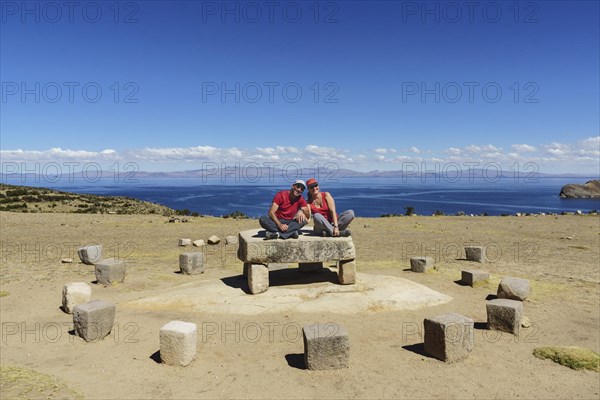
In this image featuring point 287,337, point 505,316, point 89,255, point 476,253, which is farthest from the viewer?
point 476,253

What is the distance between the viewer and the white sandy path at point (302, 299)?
403 inches

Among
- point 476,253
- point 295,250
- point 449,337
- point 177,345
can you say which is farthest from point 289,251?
point 476,253

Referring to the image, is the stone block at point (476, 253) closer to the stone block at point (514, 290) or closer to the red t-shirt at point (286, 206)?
the stone block at point (514, 290)

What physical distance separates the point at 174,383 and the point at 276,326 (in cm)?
300

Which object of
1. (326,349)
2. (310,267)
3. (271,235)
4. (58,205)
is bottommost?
(326,349)

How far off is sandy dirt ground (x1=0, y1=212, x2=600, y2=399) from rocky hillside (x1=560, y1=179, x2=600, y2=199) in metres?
125

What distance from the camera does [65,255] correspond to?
58.6ft

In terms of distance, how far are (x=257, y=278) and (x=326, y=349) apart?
4061 mm

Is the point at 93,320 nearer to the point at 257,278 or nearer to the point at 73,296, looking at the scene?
the point at 73,296

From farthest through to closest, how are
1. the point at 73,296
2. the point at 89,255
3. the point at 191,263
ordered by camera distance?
the point at 89,255 → the point at 191,263 → the point at 73,296

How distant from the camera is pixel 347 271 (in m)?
11.3

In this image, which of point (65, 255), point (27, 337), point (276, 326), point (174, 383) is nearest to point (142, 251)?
point (65, 255)

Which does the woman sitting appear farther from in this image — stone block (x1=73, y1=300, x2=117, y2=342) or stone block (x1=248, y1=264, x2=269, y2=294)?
stone block (x1=73, y1=300, x2=117, y2=342)

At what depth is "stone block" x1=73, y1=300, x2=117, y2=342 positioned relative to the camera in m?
8.32
